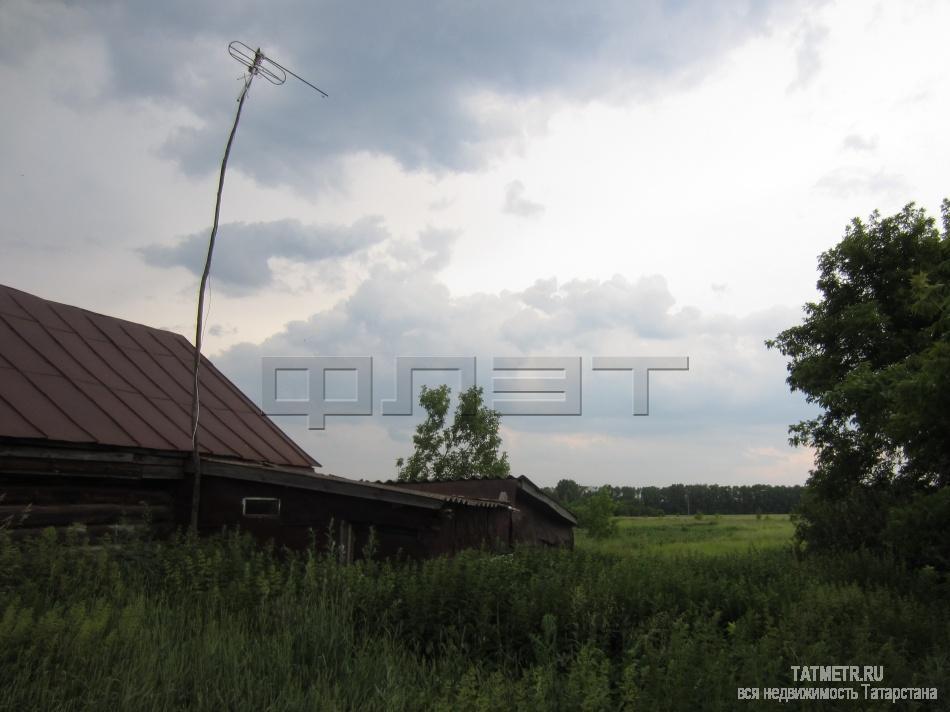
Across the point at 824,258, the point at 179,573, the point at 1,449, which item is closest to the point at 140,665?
the point at 179,573

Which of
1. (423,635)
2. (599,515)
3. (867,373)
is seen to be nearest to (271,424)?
(423,635)

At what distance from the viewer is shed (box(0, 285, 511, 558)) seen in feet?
35.7

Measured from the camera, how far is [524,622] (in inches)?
294

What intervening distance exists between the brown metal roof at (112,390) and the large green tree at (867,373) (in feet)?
43.7

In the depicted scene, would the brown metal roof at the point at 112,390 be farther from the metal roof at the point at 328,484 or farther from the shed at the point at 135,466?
the metal roof at the point at 328,484

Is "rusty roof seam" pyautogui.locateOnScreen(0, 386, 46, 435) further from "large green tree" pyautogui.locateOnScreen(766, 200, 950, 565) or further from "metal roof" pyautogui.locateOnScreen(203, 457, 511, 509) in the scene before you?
"large green tree" pyautogui.locateOnScreen(766, 200, 950, 565)

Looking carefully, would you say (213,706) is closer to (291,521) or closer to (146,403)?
(291,521)

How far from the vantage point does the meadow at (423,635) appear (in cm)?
524

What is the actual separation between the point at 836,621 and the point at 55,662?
24.4 ft

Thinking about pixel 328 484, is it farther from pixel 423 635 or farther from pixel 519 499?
pixel 519 499

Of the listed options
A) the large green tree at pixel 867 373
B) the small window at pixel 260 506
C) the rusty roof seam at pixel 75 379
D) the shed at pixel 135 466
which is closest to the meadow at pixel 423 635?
the shed at pixel 135 466

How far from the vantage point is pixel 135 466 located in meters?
12.1

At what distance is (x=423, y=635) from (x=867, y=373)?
1430cm

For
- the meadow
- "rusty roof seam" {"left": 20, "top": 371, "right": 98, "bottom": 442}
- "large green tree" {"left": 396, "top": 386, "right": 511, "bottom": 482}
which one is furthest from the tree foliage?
"rusty roof seam" {"left": 20, "top": 371, "right": 98, "bottom": 442}
